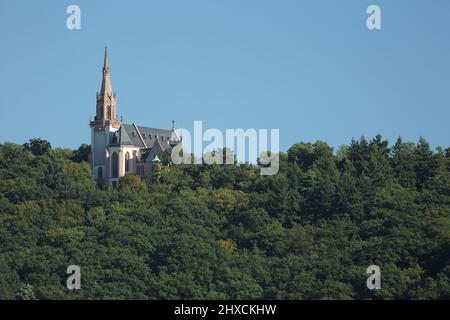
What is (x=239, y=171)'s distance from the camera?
89000 millimetres

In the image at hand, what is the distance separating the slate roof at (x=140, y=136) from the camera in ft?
317

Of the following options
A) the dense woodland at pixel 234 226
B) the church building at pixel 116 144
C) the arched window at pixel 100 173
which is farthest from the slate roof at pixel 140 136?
the dense woodland at pixel 234 226

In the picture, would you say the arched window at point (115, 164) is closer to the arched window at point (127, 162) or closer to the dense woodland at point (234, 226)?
the arched window at point (127, 162)

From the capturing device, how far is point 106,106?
98812 millimetres

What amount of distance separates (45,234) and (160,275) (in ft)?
30.6

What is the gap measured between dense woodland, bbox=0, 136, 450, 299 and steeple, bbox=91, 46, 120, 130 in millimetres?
3081

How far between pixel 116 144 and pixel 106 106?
13.1ft

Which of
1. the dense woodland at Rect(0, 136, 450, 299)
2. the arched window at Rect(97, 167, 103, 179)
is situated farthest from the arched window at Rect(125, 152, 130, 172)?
the dense woodland at Rect(0, 136, 450, 299)

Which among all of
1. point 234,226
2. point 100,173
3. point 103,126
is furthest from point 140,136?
point 234,226

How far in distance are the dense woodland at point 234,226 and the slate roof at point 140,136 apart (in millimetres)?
3026

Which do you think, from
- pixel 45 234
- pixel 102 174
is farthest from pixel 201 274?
pixel 102 174

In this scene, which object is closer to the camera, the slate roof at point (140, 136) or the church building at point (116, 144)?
the church building at point (116, 144)

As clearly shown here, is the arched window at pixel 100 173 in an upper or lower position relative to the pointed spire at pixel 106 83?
lower

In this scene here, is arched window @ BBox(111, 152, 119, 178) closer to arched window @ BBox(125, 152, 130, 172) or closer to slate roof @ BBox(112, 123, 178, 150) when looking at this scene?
arched window @ BBox(125, 152, 130, 172)
